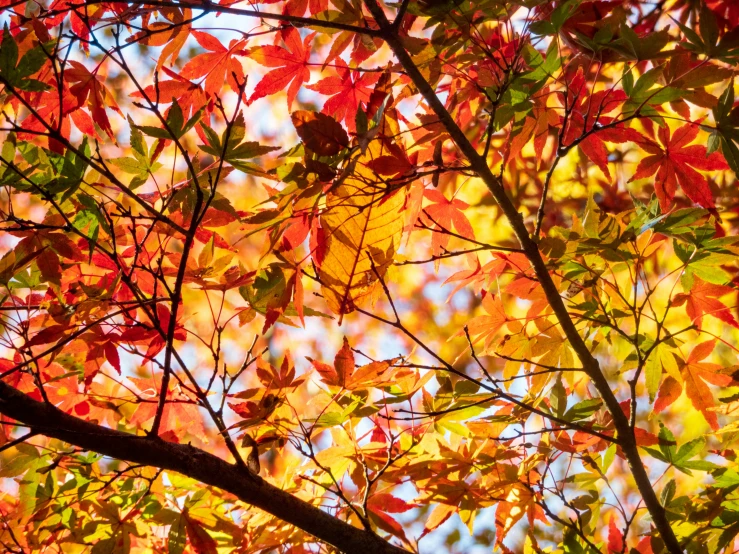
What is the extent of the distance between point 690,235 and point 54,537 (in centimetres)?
101

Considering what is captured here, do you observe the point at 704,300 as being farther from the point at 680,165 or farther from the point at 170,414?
the point at 170,414

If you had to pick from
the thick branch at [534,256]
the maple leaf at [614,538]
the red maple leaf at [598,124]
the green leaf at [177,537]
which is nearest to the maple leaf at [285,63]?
the thick branch at [534,256]

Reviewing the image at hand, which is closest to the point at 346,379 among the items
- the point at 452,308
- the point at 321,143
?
the point at 321,143

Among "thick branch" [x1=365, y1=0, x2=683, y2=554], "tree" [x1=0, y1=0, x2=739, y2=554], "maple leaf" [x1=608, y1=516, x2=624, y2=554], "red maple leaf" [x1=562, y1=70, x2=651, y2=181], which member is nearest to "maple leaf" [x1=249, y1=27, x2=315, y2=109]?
"tree" [x1=0, y1=0, x2=739, y2=554]

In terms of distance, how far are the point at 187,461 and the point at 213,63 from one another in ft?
1.91

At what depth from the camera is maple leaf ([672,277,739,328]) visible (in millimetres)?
830

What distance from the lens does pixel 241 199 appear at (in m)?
4.02

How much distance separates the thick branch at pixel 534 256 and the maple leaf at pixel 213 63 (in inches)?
12.1

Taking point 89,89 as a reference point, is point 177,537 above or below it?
below

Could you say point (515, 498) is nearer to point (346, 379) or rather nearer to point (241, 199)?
point (346, 379)

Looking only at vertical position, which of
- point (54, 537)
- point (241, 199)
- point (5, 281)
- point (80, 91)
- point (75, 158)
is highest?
point (241, 199)

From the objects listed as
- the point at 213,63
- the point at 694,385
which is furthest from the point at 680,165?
the point at 213,63

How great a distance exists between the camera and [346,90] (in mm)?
906

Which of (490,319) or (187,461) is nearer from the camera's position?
(187,461)
